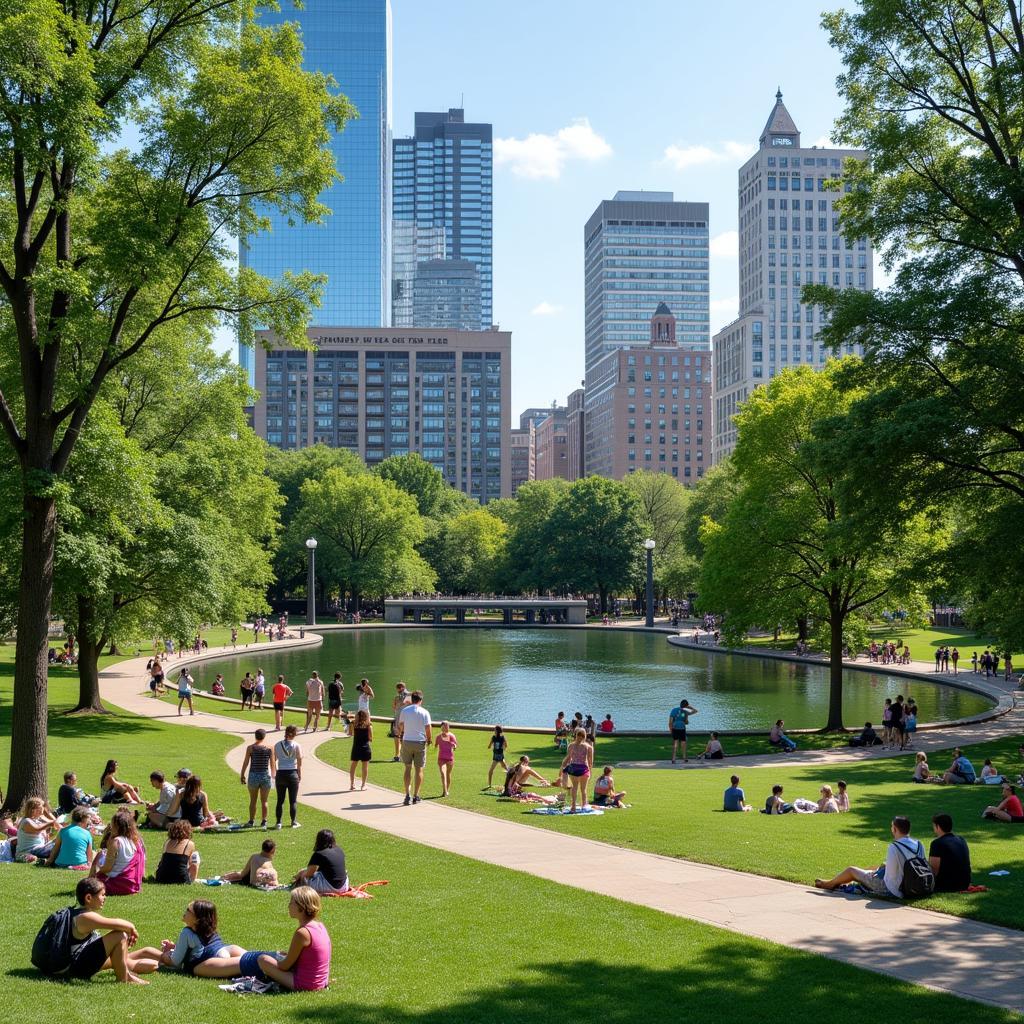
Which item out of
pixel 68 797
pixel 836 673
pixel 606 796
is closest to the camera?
pixel 68 797

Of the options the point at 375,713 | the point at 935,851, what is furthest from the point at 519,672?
the point at 935,851

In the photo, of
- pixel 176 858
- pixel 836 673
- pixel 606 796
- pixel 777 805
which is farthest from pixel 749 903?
pixel 836 673

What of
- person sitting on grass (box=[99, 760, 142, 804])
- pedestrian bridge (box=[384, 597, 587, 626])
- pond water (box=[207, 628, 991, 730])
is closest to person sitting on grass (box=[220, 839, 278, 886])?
person sitting on grass (box=[99, 760, 142, 804])

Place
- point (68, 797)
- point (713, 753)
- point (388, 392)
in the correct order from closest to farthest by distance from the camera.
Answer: point (68, 797) < point (713, 753) < point (388, 392)

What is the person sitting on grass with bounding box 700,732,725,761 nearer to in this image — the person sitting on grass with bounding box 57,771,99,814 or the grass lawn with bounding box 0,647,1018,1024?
the grass lawn with bounding box 0,647,1018,1024

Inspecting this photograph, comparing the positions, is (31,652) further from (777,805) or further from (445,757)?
(777,805)

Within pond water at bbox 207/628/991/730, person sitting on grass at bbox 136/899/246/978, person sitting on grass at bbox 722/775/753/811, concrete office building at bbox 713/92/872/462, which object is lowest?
pond water at bbox 207/628/991/730

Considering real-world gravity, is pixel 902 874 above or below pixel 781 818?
above

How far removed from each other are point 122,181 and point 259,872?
12.0m

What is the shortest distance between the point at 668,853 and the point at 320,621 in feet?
277

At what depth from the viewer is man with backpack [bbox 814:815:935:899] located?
39.4 feet

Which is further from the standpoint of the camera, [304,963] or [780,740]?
[780,740]

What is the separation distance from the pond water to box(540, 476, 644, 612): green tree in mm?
30019

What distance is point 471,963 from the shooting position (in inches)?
367
